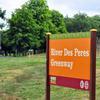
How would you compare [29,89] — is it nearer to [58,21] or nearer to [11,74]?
[11,74]

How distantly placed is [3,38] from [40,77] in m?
64.8

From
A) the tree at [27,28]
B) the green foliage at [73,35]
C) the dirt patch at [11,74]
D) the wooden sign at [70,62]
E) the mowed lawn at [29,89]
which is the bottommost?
the mowed lawn at [29,89]

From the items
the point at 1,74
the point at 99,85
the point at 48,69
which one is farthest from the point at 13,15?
the point at 48,69

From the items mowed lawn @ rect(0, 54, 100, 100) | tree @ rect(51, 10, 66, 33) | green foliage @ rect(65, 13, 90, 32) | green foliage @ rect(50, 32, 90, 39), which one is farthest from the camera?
green foliage @ rect(65, 13, 90, 32)

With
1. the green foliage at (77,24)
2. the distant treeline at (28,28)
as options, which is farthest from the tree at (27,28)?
the green foliage at (77,24)

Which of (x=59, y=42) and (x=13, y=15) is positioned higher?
(x=13, y=15)

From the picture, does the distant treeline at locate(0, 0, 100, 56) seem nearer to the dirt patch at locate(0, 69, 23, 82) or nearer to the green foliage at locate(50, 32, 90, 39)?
the dirt patch at locate(0, 69, 23, 82)

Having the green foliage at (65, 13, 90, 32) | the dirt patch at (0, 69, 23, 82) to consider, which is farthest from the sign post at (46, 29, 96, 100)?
the green foliage at (65, 13, 90, 32)

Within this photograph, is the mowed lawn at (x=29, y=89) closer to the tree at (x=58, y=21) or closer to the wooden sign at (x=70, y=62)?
the wooden sign at (x=70, y=62)

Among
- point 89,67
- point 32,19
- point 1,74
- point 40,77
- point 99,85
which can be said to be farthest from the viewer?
point 32,19

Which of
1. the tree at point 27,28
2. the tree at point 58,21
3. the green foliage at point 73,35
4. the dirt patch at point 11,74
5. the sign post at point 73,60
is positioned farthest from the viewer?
the tree at point 58,21

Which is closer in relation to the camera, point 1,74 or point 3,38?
point 1,74

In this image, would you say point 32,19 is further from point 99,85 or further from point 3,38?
point 99,85

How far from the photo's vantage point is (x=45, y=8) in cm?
8319
